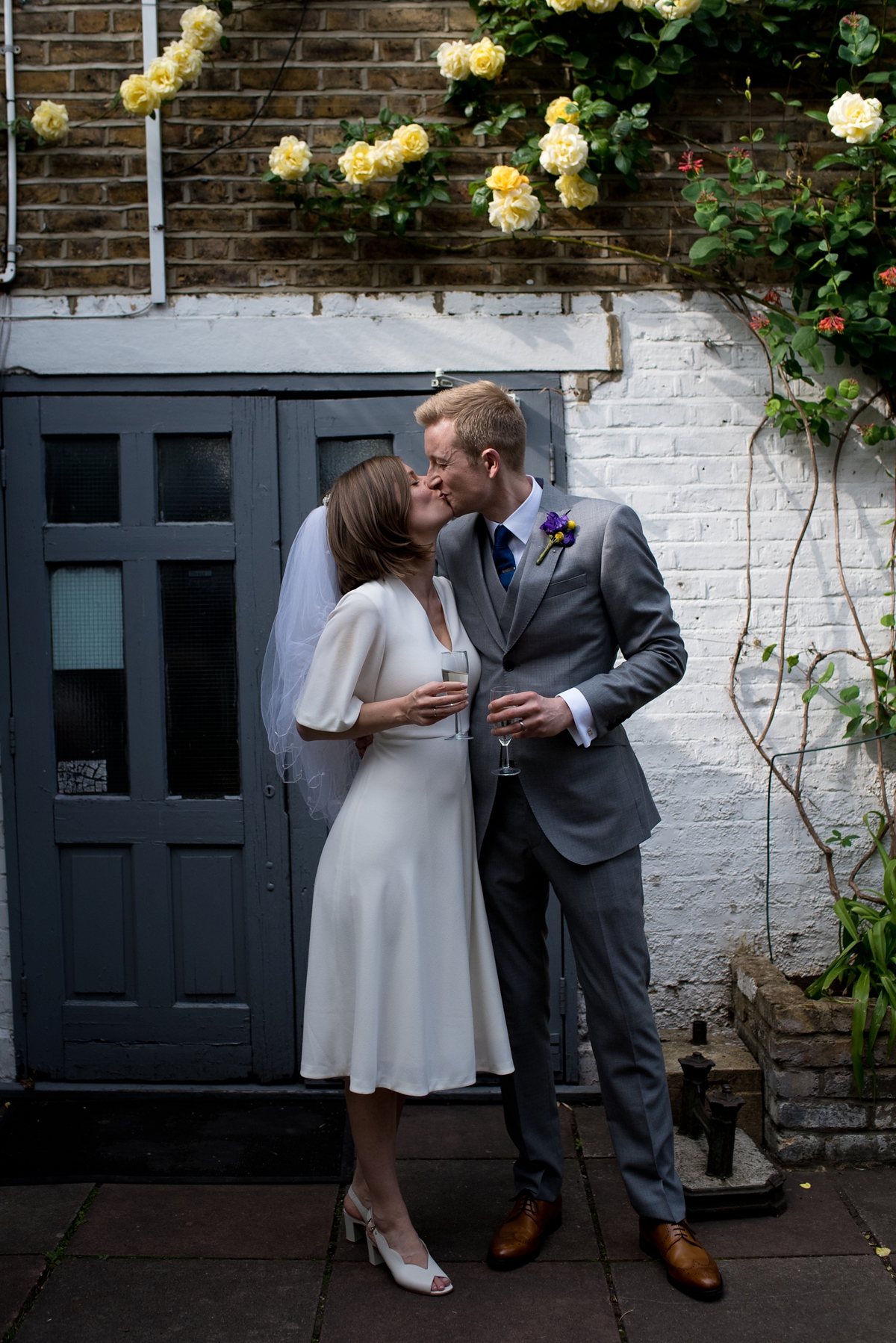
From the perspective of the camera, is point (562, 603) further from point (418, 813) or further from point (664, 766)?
point (664, 766)

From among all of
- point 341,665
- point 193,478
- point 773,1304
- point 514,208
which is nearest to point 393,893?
point 341,665

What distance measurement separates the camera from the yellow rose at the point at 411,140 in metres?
3.48

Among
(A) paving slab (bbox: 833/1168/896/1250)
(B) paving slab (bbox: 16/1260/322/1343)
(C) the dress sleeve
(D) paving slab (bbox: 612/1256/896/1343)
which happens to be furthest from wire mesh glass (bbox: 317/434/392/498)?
(A) paving slab (bbox: 833/1168/896/1250)

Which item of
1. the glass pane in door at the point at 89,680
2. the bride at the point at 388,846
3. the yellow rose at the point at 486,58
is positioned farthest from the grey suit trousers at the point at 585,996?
the yellow rose at the point at 486,58

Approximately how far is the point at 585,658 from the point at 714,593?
47.6 inches

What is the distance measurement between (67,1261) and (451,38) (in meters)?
3.95

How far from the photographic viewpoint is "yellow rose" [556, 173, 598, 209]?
11.5ft

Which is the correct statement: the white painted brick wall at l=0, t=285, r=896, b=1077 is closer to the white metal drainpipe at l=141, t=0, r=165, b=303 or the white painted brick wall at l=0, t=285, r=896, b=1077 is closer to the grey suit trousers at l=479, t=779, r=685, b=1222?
the white metal drainpipe at l=141, t=0, r=165, b=303

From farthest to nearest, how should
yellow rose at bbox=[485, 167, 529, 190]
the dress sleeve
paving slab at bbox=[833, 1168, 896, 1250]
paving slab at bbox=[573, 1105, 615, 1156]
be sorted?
yellow rose at bbox=[485, 167, 529, 190] < paving slab at bbox=[573, 1105, 615, 1156] < paving slab at bbox=[833, 1168, 896, 1250] < the dress sleeve

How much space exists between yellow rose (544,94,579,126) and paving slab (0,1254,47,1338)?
12.0 ft

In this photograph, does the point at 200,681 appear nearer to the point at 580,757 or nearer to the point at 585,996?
the point at 580,757

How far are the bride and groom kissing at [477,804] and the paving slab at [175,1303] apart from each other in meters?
0.24

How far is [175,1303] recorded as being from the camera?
2.58 metres

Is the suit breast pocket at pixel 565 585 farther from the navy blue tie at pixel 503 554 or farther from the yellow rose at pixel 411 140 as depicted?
the yellow rose at pixel 411 140
